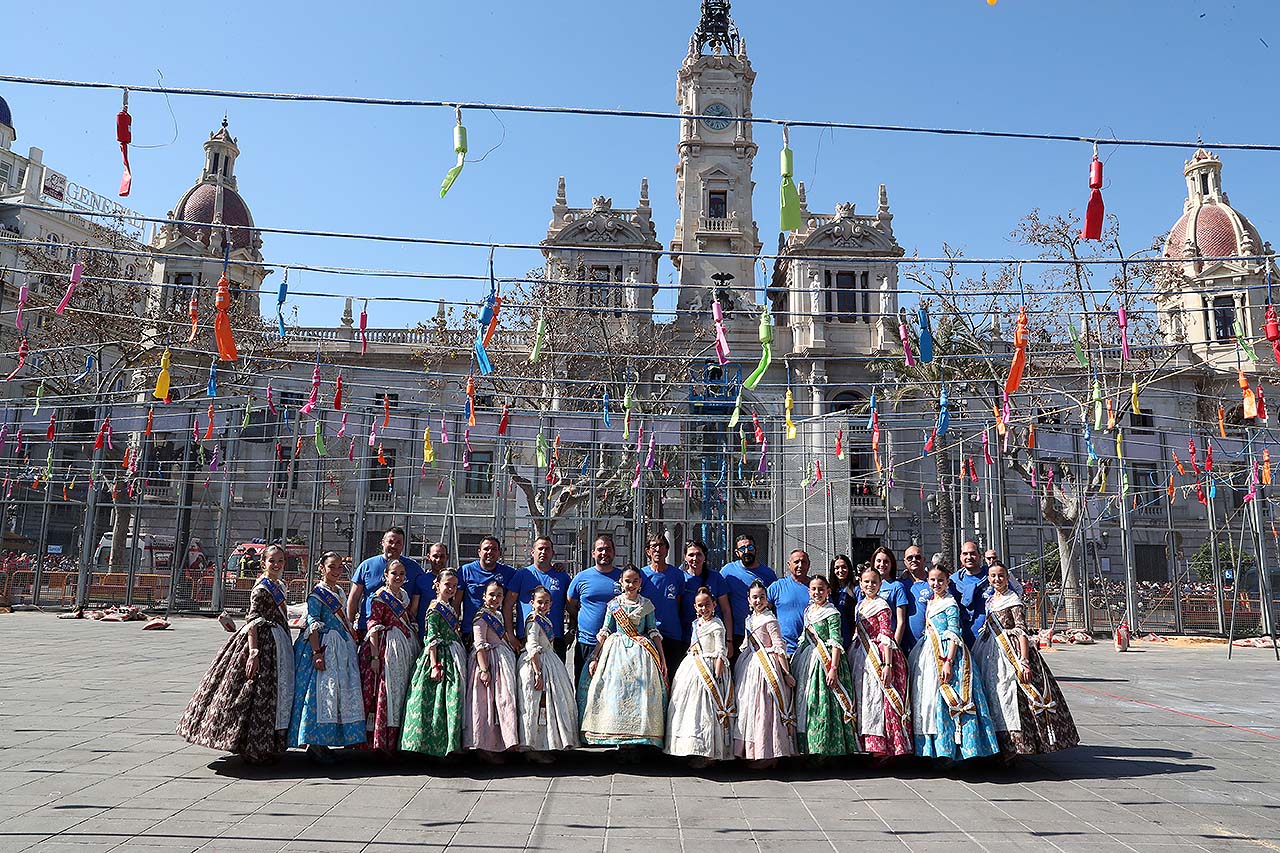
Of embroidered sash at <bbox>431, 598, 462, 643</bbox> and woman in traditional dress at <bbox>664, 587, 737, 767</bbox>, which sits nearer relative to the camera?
woman in traditional dress at <bbox>664, 587, 737, 767</bbox>

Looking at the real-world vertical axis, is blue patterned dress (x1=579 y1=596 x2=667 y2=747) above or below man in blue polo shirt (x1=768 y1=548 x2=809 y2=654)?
below

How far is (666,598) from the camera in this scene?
256 inches

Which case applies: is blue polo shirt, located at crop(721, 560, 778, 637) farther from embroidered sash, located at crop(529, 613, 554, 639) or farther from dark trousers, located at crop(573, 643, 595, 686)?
embroidered sash, located at crop(529, 613, 554, 639)

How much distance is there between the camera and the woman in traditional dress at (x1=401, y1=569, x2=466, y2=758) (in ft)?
18.7

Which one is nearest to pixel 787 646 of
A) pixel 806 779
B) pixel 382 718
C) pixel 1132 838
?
pixel 806 779

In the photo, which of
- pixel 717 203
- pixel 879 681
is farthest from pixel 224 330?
pixel 717 203

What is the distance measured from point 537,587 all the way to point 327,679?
1493 millimetres

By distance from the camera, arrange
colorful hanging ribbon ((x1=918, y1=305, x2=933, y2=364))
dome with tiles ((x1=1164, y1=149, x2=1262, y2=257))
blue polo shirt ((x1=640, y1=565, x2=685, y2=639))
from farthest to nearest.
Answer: dome with tiles ((x1=1164, y1=149, x2=1262, y2=257)) → colorful hanging ribbon ((x1=918, y1=305, x2=933, y2=364)) → blue polo shirt ((x1=640, y1=565, x2=685, y2=639))

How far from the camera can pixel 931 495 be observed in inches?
993

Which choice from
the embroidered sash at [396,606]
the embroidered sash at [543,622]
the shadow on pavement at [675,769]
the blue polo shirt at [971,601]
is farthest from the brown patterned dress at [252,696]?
the blue polo shirt at [971,601]

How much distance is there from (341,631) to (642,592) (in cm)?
211

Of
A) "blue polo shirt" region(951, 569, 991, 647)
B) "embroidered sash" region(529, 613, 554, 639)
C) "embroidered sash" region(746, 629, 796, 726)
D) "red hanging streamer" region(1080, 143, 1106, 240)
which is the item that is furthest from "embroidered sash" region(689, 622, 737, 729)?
"red hanging streamer" region(1080, 143, 1106, 240)

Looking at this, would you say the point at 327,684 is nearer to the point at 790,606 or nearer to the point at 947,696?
the point at 790,606

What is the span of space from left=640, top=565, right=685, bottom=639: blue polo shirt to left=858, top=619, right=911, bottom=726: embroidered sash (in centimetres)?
131
